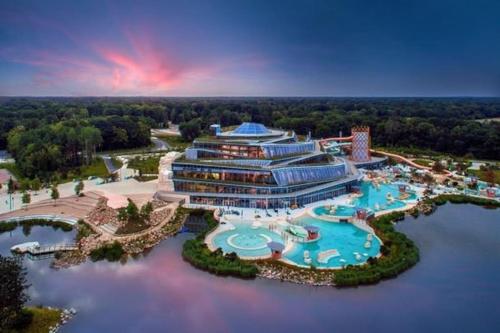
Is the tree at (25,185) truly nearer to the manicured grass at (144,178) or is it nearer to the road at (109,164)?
the manicured grass at (144,178)

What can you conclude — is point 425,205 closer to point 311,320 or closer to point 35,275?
point 311,320

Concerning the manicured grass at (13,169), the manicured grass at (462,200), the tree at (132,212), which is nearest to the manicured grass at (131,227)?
the tree at (132,212)

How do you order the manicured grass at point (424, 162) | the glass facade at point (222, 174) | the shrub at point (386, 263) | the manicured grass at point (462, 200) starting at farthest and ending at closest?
1. the manicured grass at point (424, 162)
2. the manicured grass at point (462, 200)
3. the glass facade at point (222, 174)
4. the shrub at point (386, 263)

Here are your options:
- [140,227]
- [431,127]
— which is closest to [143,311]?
[140,227]

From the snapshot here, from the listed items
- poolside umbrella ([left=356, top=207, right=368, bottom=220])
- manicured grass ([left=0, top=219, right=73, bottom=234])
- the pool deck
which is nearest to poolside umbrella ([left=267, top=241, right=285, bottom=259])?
the pool deck

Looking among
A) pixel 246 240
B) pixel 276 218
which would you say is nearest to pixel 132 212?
pixel 246 240
